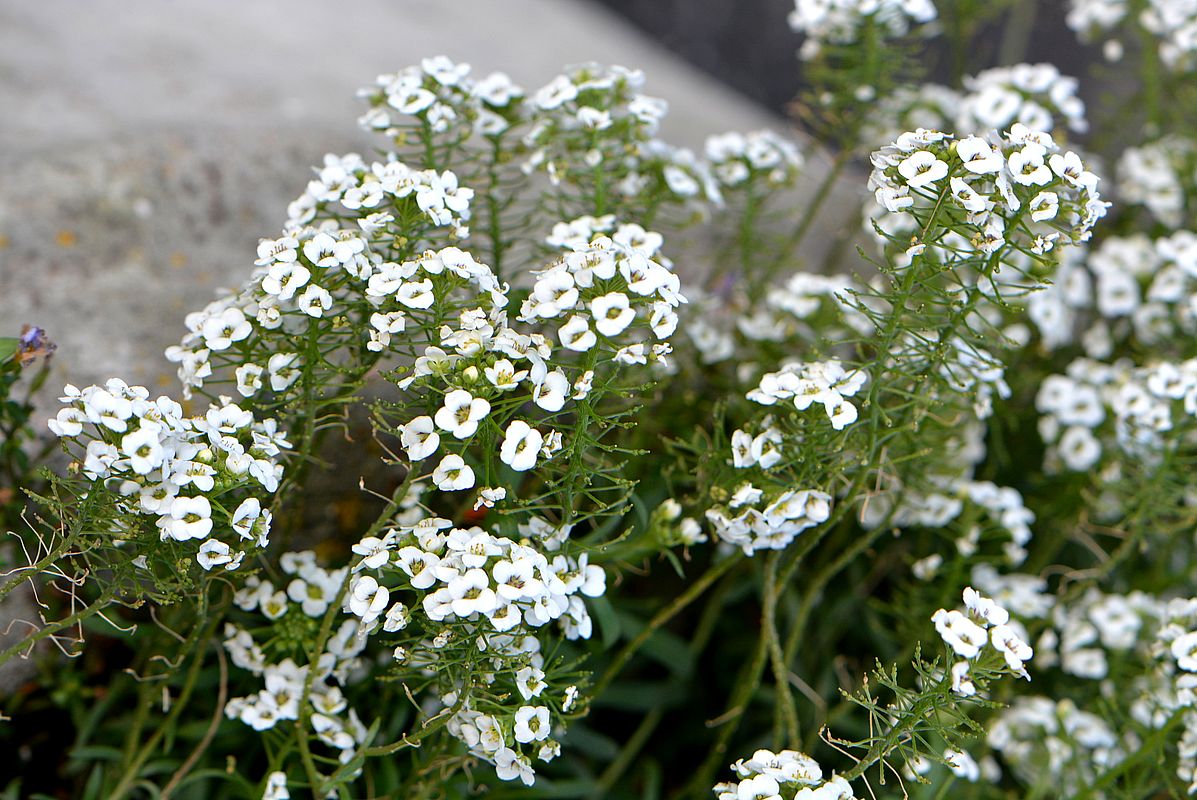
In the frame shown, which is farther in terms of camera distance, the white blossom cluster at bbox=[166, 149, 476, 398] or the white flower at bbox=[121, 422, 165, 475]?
the white blossom cluster at bbox=[166, 149, 476, 398]

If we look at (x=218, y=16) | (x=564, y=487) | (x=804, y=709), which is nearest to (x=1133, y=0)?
(x=804, y=709)

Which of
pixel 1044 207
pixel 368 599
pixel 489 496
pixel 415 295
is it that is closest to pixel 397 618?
pixel 368 599

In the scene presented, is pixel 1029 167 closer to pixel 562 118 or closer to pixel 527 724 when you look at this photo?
pixel 562 118

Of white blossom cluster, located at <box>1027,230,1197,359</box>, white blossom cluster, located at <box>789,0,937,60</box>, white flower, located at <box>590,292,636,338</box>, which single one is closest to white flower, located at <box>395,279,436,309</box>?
white flower, located at <box>590,292,636,338</box>

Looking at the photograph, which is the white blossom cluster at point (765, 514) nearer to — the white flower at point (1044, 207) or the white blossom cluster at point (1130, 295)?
the white flower at point (1044, 207)

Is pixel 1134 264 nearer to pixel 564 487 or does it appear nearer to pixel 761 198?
pixel 761 198

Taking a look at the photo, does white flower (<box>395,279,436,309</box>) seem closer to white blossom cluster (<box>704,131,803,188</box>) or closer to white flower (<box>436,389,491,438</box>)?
white flower (<box>436,389,491,438</box>)
